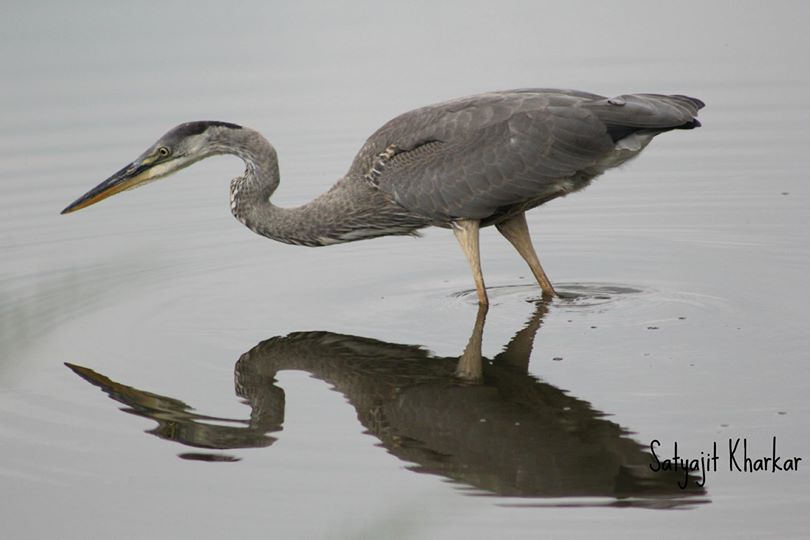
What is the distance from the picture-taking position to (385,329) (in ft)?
30.3

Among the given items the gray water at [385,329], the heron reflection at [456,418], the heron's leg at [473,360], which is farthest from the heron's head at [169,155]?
the heron's leg at [473,360]

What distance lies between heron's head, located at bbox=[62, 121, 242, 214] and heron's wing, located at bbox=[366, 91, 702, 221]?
1.29m

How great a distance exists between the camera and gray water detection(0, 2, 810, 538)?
643cm

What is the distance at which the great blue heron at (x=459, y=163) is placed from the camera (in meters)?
9.16

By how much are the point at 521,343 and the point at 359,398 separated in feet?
4.42

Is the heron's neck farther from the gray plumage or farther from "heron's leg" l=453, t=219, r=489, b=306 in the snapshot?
"heron's leg" l=453, t=219, r=489, b=306

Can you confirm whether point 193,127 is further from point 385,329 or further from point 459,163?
point 385,329

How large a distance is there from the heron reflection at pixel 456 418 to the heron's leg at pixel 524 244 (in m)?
0.47

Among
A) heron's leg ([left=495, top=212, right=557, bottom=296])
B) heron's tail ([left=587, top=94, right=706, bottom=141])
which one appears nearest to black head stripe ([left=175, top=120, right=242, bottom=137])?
heron's leg ([left=495, top=212, right=557, bottom=296])

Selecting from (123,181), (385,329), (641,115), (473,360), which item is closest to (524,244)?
(385,329)

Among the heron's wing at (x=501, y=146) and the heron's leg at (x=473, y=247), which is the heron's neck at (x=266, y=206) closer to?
the heron's wing at (x=501, y=146)

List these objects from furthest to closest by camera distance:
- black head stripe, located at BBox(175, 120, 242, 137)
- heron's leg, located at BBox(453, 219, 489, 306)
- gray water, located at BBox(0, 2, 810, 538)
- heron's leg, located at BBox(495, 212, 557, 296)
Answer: black head stripe, located at BBox(175, 120, 242, 137), heron's leg, located at BBox(495, 212, 557, 296), heron's leg, located at BBox(453, 219, 489, 306), gray water, located at BBox(0, 2, 810, 538)

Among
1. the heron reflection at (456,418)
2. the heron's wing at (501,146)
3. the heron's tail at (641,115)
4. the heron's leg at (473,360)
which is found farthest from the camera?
the heron's wing at (501,146)

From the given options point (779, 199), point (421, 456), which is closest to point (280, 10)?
point (779, 199)
